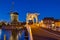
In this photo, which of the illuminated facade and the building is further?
the illuminated facade

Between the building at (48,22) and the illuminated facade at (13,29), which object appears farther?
the illuminated facade at (13,29)

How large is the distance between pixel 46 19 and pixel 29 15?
3.68ft

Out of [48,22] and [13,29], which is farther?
[13,29]

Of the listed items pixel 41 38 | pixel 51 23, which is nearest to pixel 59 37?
pixel 41 38

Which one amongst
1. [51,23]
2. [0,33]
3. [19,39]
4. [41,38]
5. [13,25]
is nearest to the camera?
[41,38]

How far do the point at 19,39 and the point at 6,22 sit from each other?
1255 millimetres

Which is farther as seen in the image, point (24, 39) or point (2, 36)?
point (2, 36)

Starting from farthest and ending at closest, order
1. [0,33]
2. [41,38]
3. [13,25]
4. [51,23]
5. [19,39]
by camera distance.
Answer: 1. [0,33]
2. [13,25]
3. [19,39]
4. [51,23]
5. [41,38]

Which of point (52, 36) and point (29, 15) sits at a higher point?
point (29, 15)

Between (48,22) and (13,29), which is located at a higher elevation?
(48,22)

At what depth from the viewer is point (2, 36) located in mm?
8125

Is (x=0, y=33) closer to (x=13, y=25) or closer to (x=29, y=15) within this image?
(x=13, y=25)

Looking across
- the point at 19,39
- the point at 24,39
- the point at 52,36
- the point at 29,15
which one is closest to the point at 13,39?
the point at 19,39

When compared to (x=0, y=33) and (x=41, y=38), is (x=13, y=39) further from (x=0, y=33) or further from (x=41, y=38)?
(x=41, y=38)
